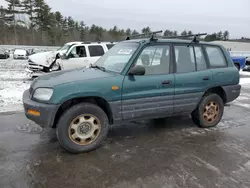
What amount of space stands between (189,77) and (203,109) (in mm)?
871

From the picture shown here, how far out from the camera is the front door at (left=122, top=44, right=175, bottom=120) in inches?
154

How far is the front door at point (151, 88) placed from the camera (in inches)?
154

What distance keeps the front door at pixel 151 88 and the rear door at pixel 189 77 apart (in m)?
A: 0.18

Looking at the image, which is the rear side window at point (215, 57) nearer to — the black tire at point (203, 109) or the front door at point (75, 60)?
the black tire at point (203, 109)

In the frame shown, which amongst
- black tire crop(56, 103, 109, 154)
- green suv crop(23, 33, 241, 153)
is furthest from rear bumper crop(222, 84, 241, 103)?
black tire crop(56, 103, 109, 154)

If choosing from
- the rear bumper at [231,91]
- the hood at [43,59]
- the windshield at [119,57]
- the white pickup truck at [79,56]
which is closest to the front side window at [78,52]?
the white pickup truck at [79,56]

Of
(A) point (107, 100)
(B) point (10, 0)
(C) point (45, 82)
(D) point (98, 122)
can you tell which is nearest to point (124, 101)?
(A) point (107, 100)

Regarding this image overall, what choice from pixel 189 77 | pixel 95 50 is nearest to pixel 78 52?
pixel 95 50

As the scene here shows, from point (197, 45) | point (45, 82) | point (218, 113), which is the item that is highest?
point (197, 45)

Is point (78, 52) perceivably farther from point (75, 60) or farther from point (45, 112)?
point (45, 112)

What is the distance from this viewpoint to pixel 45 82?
3.69 metres

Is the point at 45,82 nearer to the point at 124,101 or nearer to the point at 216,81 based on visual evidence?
the point at 124,101

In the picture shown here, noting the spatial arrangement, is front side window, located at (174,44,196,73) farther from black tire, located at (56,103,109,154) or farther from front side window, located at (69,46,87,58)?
front side window, located at (69,46,87,58)

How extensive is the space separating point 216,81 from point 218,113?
0.78 metres
